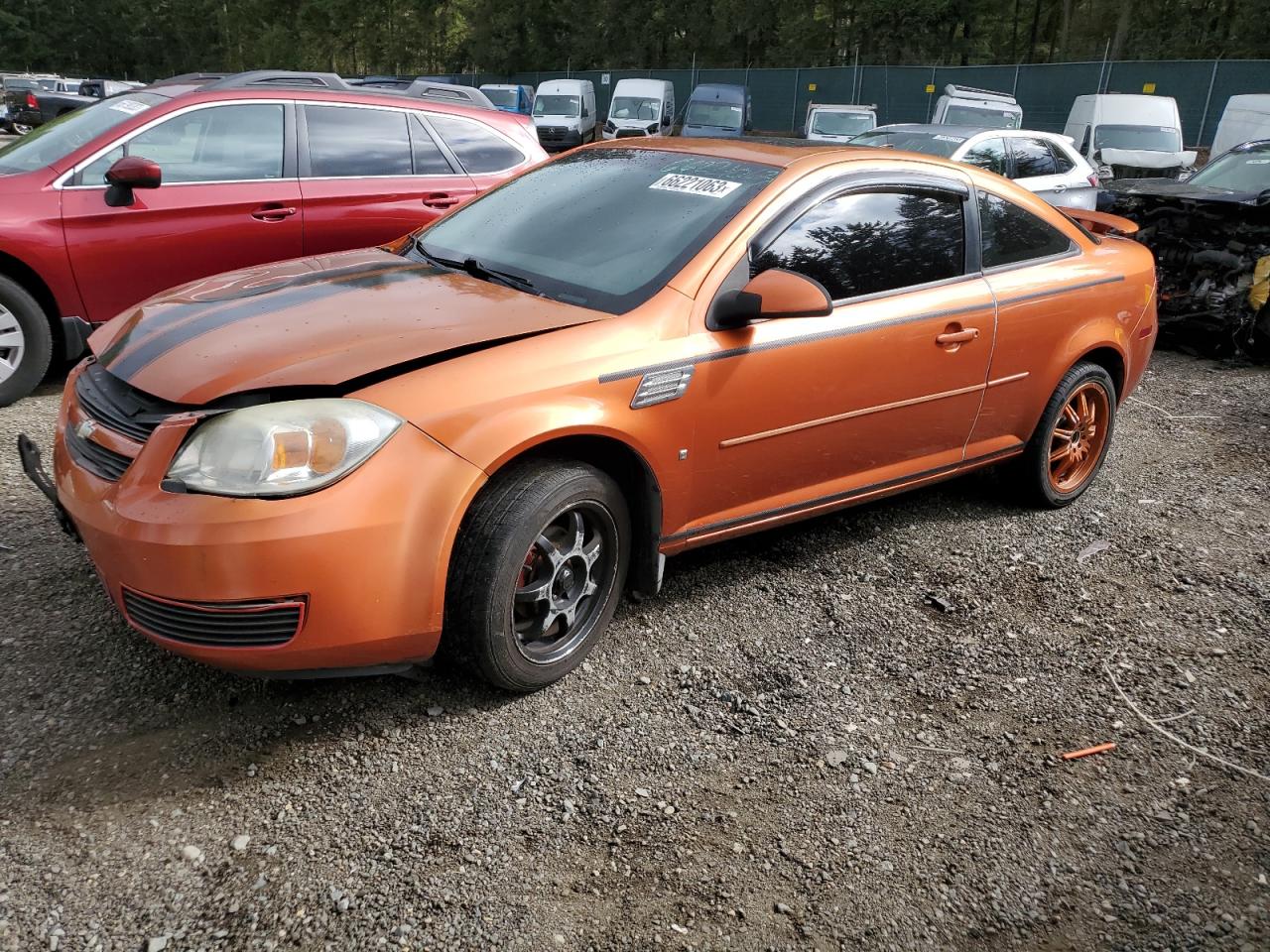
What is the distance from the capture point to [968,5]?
128 feet

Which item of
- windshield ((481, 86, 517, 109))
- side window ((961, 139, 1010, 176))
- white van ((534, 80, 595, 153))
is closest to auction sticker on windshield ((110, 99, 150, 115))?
side window ((961, 139, 1010, 176))

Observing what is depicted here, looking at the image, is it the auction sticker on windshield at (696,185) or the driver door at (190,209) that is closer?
the auction sticker on windshield at (696,185)

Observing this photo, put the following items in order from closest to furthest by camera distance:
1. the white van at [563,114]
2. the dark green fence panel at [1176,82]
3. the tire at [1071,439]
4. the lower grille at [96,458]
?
the lower grille at [96,458] → the tire at [1071,439] → the dark green fence panel at [1176,82] → the white van at [563,114]

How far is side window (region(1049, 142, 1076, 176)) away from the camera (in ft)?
34.2

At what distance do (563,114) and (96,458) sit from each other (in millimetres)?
27202

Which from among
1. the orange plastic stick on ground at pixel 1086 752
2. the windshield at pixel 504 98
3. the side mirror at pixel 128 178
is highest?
the side mirror at pixel 128 178

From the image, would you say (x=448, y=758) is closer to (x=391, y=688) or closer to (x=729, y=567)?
(x=391, y=688)

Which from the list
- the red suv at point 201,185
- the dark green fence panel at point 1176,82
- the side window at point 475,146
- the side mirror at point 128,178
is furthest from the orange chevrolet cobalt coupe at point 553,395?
the dark green fence panel at point 1176,82

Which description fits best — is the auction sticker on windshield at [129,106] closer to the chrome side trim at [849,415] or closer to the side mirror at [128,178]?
the side mirror at [128,178]

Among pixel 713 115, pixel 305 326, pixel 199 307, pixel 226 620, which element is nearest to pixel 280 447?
pixel 226 620

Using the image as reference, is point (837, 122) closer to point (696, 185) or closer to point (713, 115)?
point (713, 115)

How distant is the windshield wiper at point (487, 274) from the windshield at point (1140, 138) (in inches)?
620

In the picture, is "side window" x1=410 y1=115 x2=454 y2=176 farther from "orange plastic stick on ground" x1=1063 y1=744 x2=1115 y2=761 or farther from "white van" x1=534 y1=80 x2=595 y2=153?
Answer: "white van" x1=534 y1=80 x2=595 y2=153

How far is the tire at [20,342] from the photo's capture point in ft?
16.6
